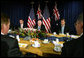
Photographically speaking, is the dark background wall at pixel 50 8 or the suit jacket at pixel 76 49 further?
the dark background wall at pixel 50 8

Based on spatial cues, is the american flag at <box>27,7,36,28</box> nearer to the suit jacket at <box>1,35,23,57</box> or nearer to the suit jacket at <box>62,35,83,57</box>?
the suit jacket at <box>1,35,23,57</box>

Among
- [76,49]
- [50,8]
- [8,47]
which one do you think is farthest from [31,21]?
[76,49]

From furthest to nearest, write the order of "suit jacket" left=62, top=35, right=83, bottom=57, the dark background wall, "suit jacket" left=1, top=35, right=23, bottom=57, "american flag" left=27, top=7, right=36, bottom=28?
"american flag" left=27, top=7, right=36, bottom=28 → the dark background wall → "suit jacket" left=1, top=35, right=23, bottom=57 → "suit jacket" left=62, top=35, right=83, bottom=57

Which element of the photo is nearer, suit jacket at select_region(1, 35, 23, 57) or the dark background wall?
suit jacket at select_region(1, 35, 23, 57)

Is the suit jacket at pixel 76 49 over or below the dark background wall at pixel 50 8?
below

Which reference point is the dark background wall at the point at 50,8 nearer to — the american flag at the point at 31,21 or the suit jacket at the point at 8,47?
the american flag at the point at 31,21

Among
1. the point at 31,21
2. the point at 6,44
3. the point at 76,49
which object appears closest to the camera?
the point at 76,49

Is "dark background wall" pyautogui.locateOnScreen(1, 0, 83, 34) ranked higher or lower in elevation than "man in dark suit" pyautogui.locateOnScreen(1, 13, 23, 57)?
higher

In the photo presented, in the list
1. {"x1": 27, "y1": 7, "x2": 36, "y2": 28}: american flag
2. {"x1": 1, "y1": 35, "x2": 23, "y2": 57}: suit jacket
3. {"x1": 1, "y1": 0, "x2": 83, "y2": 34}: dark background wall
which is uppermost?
{"x1": 1, "y1": 0, "x2": 83, "y2": 34}: dark background wall

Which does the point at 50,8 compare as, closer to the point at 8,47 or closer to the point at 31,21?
the point at 31,21

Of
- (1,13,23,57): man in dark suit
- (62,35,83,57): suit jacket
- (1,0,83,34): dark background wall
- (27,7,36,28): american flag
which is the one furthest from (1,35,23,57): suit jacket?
(27,7,36,28): american flag

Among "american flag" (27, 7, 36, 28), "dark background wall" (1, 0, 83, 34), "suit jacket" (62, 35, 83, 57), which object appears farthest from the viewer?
"american flag" (27, 7, 36, 28)

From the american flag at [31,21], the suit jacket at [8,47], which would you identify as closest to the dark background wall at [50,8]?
the american flag at [31,21]

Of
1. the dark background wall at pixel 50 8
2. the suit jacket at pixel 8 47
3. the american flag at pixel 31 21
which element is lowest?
the suit jacket at pixel 8 47
